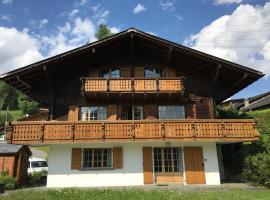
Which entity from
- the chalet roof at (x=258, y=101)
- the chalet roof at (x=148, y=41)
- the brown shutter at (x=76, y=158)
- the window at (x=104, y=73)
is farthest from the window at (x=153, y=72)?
the chalet roof at (x=258, y=101)

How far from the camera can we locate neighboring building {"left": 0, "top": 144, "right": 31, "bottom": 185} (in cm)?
1827

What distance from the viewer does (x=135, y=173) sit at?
1809 centimetres

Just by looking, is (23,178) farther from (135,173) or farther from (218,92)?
(218,92)

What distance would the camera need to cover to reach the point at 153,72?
21.1 m

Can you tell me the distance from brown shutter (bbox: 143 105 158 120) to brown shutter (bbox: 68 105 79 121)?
451 centimetres

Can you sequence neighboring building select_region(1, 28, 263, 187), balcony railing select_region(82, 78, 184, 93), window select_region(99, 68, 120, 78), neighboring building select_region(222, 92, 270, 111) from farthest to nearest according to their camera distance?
neighboring building select_region(222, 92, 270, 111)
window select_region(99, 68, 120, 78)
balcony railing select_region(82, 78, 184, 93)
neighboring building select_region(1, 28, 263, 187)

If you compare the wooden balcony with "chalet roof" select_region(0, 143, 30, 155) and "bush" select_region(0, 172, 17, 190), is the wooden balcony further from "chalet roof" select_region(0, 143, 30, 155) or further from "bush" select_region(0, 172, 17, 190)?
"bush" select_region(0, 172, 17, 190)

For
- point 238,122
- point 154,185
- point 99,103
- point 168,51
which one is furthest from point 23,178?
point 238,122

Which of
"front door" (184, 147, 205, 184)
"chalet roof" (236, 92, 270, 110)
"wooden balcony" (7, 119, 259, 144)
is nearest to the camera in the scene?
"wooden balcony" (7, 119, 259, 144)

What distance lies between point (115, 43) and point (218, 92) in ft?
26.7

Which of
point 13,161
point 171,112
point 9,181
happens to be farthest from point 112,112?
point 9,181

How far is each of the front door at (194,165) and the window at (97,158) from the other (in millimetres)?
4854

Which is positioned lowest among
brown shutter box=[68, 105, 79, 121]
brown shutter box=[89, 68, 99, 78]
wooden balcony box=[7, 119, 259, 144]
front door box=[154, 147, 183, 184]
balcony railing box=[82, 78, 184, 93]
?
front door box=[154, 147, 183, 184]

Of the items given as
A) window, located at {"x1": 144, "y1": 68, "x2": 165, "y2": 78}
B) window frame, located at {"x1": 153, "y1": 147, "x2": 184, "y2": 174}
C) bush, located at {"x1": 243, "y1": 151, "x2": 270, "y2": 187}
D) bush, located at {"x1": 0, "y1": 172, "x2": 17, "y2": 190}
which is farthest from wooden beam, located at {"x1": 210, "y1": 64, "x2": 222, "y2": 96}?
bush, located at {"x1": 0, "y1": 172, "x2": 17, "y2": 190}
